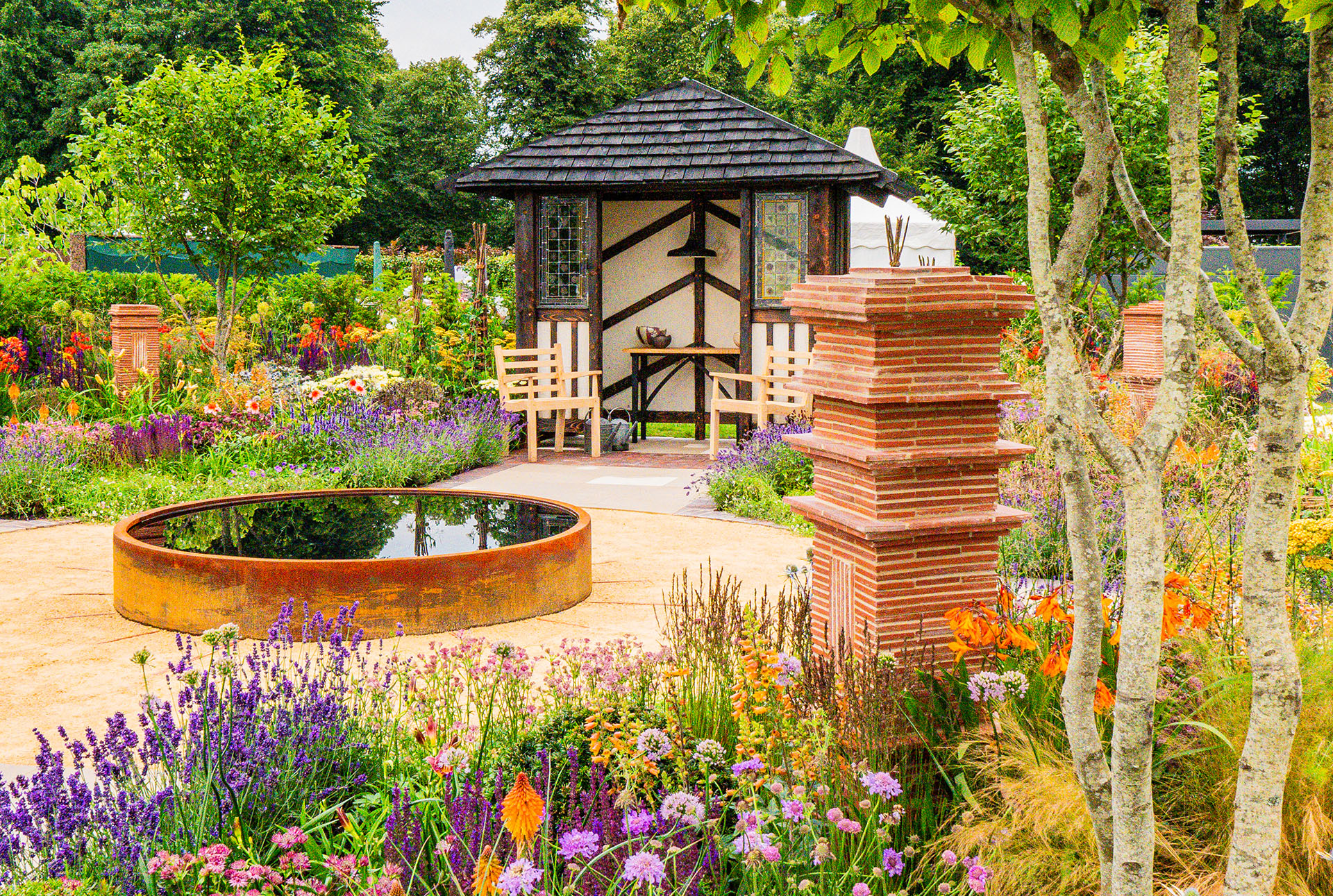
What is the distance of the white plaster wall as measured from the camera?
13891 millimetres

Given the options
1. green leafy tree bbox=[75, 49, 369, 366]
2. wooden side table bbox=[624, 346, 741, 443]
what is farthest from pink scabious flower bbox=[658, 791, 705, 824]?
wooden side table bbox=[624, 346, 741, 443]

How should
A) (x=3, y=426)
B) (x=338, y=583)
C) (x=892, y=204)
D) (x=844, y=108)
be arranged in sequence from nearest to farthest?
(x=338, y=583) < (x=3, y=426) < (x=892, y=204) < (x=844, y=108)

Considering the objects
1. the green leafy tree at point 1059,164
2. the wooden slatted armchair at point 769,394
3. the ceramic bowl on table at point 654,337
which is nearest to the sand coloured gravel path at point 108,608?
the wooden slatted armchair at point 769,394

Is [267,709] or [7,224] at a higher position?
[7,224]

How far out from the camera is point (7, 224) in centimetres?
1534

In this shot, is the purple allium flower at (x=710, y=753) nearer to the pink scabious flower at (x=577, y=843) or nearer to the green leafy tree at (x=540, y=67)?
the pink scabious flower at (x=577, y=843)

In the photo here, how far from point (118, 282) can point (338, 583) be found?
30.4 feet

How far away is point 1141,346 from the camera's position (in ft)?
36.7

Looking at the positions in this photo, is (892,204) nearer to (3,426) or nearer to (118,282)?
(118,282)

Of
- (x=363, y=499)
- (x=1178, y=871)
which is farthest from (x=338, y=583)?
(x=1178, y=871)

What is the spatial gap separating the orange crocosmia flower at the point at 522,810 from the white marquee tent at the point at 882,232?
1172 centimetres

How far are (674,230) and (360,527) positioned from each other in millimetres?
8106

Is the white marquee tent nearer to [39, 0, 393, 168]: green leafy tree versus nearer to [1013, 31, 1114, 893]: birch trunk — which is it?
[1013, 31, 1114, 893]: birch trunk

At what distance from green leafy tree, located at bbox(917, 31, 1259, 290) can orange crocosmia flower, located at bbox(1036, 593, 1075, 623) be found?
31.5 ft
